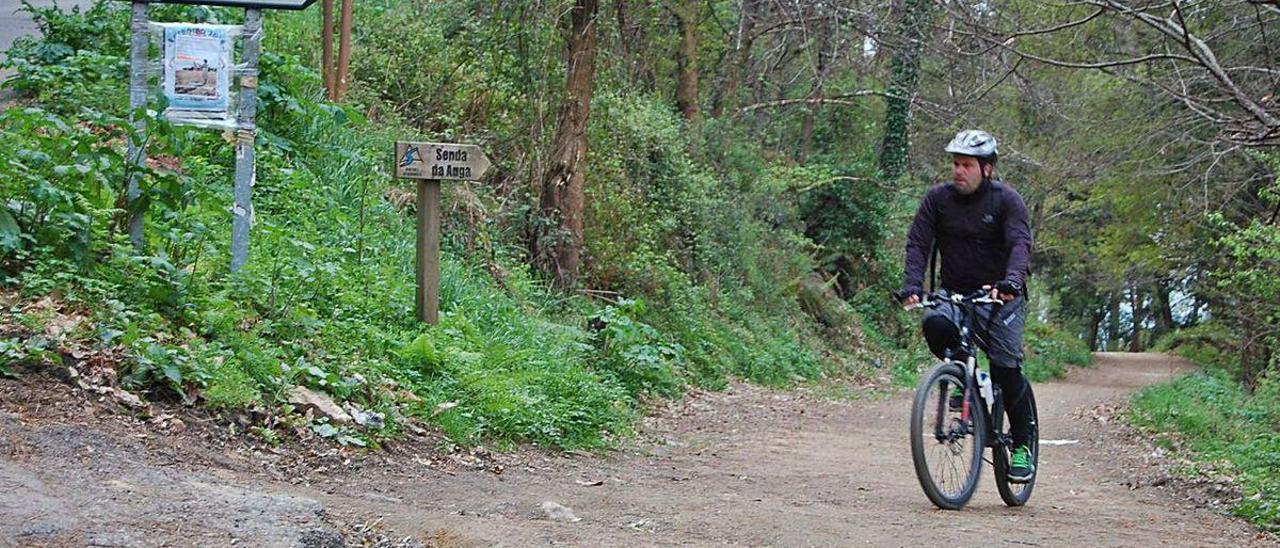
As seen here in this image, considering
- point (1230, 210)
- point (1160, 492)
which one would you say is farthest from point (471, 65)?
point (1230, 210)

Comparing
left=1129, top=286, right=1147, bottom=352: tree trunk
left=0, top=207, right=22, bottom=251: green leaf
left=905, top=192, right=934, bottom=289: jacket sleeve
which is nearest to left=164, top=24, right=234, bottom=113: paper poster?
left=0, top=207, right=22, bottom=251: green leaf

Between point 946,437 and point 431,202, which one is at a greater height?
point 431,202

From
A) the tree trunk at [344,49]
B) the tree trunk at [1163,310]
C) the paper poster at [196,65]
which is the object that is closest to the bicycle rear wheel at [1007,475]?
the paper poster at [196,65]

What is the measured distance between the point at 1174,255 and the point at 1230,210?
283 centimetres

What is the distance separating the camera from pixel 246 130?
26.4ft

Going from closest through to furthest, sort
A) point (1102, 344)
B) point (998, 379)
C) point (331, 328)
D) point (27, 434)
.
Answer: point (27, 434), point (998, 379), point (331, 328), point (1102, 344)

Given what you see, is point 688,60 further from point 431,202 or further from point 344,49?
point 431,202

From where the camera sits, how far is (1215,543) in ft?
20.5

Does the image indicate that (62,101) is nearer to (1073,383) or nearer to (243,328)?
(243,328)

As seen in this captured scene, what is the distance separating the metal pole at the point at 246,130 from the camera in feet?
26.2

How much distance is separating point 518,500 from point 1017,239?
9.26ft

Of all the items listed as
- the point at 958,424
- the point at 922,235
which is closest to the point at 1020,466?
the point at 958,424

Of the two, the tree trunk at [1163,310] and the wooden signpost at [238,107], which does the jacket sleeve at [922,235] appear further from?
the tree trunk at [1163,310]

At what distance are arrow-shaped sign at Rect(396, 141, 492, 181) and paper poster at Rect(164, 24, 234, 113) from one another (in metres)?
1.52
